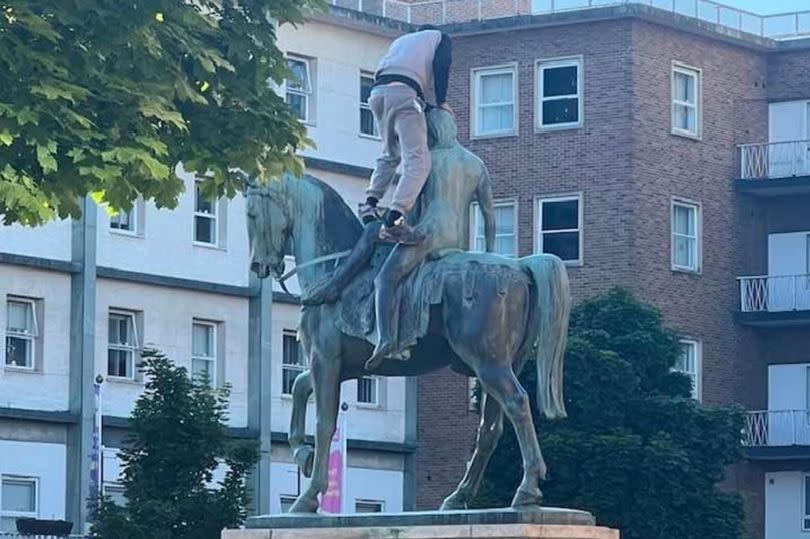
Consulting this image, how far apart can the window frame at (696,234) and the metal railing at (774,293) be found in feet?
5.39

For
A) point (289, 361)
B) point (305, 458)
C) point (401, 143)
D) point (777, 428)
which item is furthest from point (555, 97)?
point (401, 143)

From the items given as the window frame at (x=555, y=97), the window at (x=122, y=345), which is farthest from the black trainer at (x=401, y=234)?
the window frame at (x=555, y=97)

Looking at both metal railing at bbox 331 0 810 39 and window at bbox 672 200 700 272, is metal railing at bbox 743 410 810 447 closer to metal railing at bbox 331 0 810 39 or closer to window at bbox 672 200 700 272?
window at bbox 672 200 700 272

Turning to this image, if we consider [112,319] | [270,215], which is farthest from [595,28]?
[270,215]

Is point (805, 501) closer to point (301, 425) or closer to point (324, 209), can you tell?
point (301, 425)

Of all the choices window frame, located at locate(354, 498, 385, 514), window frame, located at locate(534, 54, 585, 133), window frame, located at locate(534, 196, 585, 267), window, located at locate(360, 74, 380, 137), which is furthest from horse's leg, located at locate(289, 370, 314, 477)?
window frame, located at locate(534, 54, 585, 133)

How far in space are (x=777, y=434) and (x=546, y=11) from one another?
1065 cm

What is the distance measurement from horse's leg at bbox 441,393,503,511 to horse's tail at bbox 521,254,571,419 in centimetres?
60

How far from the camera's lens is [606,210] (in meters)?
62.6

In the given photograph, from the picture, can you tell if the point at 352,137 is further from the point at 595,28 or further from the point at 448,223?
the point at 448,223

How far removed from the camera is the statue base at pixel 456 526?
886 inches

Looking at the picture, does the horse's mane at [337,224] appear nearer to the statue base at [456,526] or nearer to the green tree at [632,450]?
the statue base at [456,526]

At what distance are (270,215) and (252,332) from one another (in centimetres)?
3503

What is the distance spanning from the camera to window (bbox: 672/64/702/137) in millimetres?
64250
